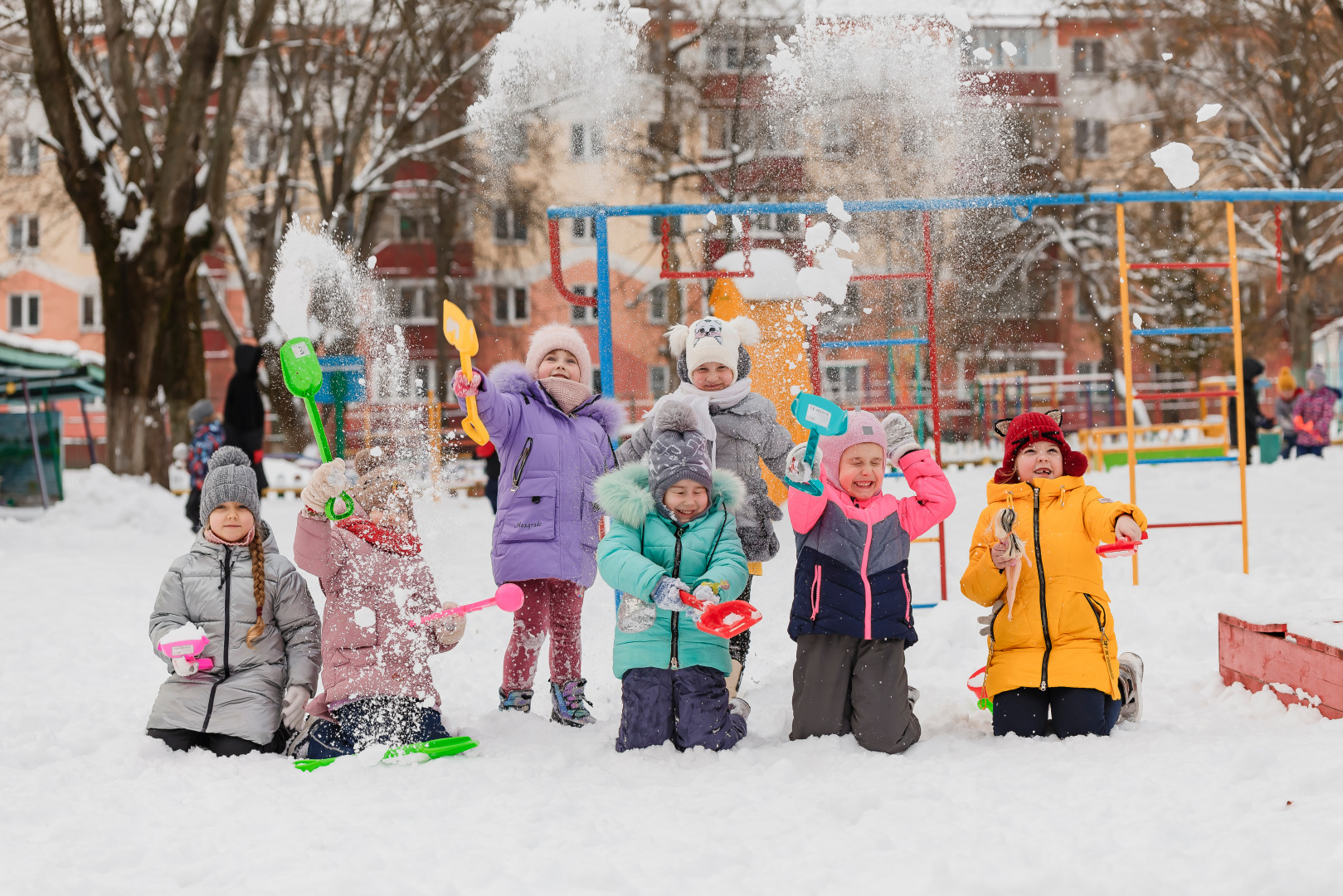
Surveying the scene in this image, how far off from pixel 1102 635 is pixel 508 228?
944 inches

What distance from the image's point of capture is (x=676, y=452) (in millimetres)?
4148

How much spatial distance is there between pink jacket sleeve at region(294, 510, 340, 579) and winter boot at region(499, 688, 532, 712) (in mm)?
888

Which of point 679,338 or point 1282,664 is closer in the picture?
point 1282,664

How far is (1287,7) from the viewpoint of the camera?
62.9 feet

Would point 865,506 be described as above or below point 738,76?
below

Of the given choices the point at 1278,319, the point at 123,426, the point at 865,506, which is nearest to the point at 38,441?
the point at 123,426

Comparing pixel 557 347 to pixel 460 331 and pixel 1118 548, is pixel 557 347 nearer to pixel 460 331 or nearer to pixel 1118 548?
pixel 460 331

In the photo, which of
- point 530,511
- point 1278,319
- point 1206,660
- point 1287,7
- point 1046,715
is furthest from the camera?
point 1278,319

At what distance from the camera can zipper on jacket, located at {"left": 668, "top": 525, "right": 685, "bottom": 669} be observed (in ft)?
13.4

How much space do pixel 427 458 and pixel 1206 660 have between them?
375 centimetres

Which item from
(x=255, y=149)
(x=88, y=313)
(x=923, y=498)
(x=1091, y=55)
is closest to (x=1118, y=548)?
(x=923, y=498)

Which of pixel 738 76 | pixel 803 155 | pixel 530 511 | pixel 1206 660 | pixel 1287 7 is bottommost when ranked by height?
pixel 1206 660

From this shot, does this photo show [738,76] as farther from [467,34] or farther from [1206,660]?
[1206,660]

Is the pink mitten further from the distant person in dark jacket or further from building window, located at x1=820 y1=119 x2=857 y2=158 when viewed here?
building window, located at x1=820 y1=119 x2=857 y2=158
